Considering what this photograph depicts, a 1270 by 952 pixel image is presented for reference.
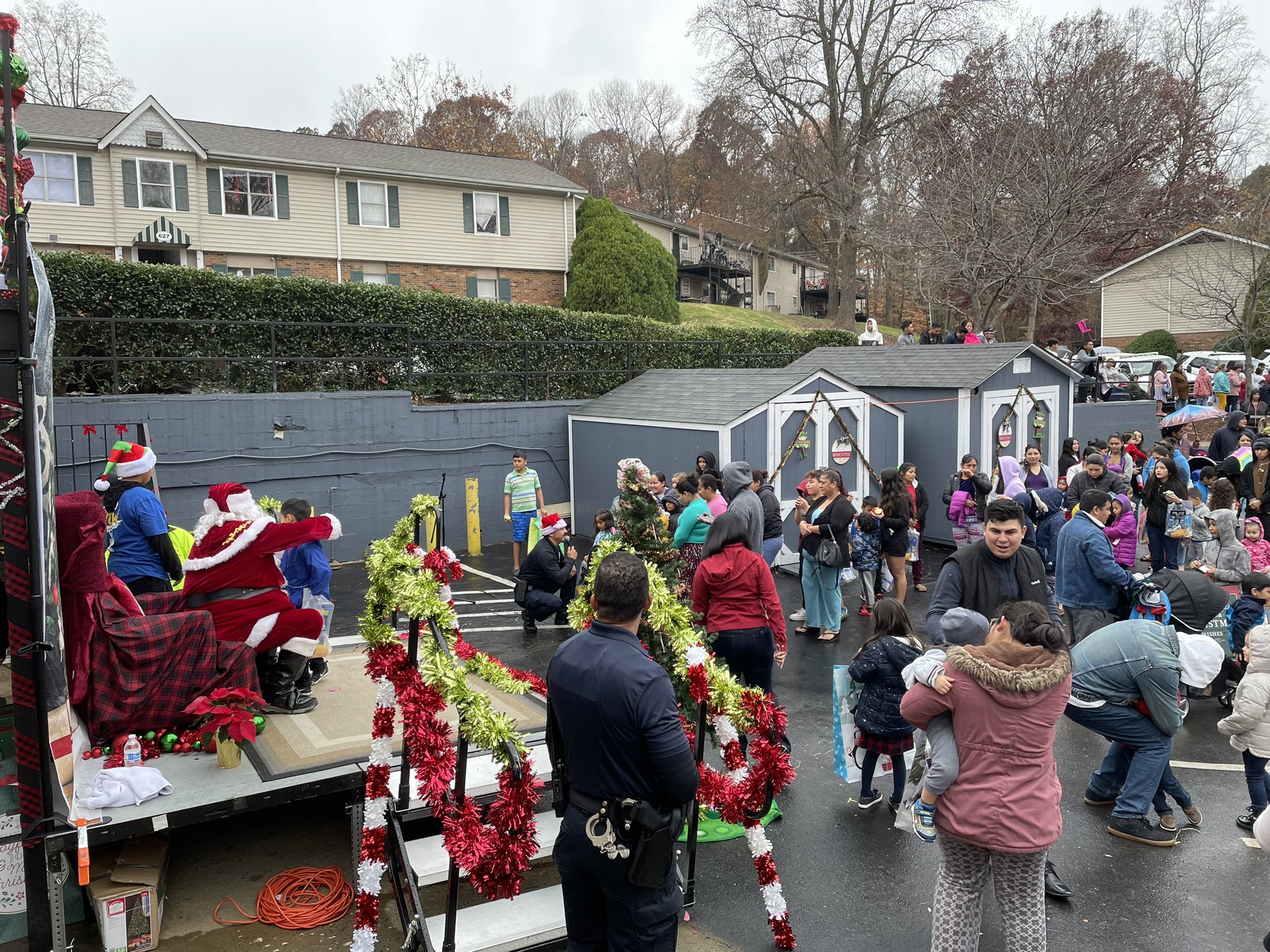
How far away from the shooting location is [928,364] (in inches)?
611

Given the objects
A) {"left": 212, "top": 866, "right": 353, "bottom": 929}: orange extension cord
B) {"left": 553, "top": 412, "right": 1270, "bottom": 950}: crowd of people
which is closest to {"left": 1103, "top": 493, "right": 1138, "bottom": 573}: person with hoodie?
{"left": 553, "top": 412, "right": 1270, "bottom": 950}: crowd of people

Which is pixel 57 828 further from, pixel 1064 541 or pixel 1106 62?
pixel 1106 62

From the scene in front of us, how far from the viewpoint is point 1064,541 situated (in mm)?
6922

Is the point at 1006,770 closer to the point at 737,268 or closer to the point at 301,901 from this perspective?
the point at 301,901

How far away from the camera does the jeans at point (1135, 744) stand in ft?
17.2

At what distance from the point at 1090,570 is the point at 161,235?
23.8 metres

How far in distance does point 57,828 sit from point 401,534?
198cm

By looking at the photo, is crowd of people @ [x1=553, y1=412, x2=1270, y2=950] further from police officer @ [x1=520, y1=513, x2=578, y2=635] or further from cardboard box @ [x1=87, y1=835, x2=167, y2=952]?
cardboard box @ [x1=87, y1=835, x2=167, y2=952]

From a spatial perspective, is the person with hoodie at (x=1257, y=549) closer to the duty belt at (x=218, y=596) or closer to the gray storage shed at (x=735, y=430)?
the gray storage shed at (x=735, y=430)

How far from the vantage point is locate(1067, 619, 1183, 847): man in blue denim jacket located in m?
5.08

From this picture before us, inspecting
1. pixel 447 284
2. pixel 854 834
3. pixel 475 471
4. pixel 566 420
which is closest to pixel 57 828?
pixel 854 834

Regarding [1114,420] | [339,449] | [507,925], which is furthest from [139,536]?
[1114,420]

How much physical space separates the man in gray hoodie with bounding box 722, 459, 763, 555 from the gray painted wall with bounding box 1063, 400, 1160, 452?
424 inches

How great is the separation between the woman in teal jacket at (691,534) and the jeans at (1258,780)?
Result: 13.1 feet
